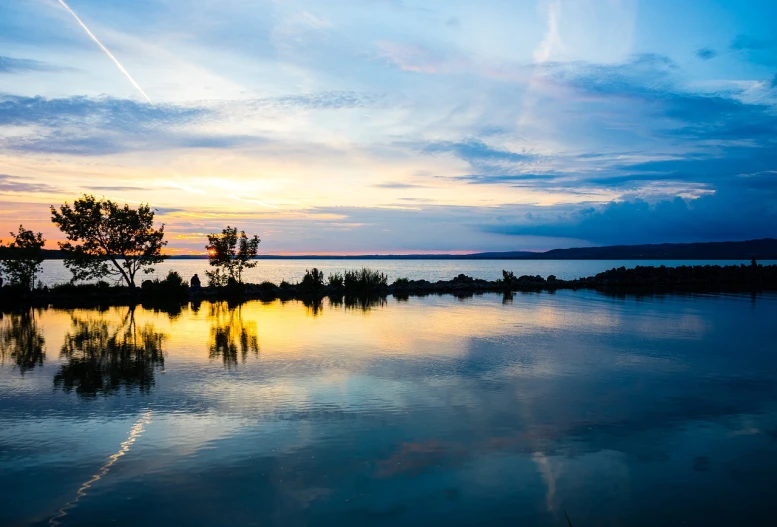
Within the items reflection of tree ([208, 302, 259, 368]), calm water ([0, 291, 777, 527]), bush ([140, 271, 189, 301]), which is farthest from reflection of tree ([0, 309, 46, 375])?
bush ([140, 271, 189, 301])

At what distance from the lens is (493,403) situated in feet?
32.7

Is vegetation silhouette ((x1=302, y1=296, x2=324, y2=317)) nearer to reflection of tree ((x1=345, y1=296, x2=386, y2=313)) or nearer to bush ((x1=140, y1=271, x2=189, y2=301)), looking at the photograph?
reflection of tree ((x1=345, y1=296, x2=386, y2=313))

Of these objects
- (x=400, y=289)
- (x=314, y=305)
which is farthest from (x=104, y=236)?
(x=400, y=289)

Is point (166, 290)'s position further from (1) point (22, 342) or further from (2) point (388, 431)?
(2) point (388, 431)

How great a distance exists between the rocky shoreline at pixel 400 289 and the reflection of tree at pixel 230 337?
655 cm

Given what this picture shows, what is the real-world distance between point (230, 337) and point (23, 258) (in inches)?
764

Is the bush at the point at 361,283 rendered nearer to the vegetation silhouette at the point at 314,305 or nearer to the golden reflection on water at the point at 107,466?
the vegetation silhouette at the point at 314,305

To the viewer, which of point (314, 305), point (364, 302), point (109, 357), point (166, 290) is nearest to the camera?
point (109, 357)

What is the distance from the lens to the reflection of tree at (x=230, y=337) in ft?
48.5

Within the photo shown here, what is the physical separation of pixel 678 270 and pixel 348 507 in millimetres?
51527

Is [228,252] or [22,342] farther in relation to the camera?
[228,252]

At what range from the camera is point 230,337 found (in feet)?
58.2

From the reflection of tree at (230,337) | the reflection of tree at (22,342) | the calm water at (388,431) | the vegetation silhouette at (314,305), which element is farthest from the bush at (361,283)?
the calm water at (388,431)

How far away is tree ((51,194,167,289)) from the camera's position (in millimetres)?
29922
